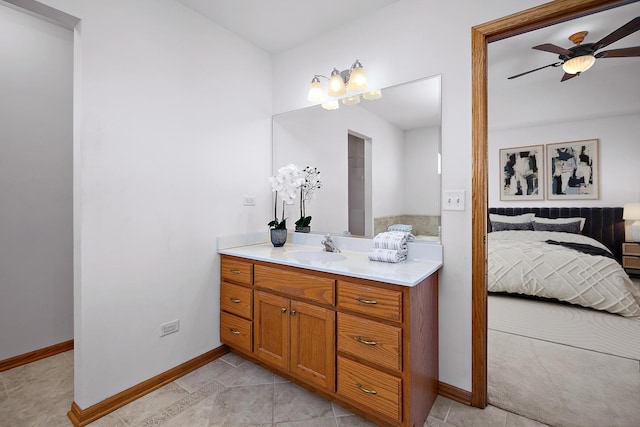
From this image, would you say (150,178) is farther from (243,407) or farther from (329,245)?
(243,407)

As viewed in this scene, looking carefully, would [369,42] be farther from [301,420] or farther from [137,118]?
[301,420]

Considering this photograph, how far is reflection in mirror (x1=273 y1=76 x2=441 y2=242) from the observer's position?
1.79 m

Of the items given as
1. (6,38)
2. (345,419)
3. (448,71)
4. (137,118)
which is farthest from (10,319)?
(448,71)

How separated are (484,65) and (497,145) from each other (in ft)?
10.0

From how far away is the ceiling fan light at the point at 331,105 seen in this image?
2197mm

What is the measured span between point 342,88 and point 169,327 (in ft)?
6.79

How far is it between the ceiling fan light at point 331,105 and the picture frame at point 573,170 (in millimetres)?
3123

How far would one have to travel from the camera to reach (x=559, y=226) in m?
3.58

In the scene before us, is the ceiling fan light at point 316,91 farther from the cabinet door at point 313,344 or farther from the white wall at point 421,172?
the cabinet door at point 313,344

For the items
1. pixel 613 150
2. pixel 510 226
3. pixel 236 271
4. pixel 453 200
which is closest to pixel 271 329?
pixel 236 271

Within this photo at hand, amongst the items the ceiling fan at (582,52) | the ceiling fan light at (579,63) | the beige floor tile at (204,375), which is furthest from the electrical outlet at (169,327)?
the ceiling fan light at (579,63)

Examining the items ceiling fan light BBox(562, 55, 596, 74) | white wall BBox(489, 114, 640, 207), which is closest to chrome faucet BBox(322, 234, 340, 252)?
ceiling fan light BBox(562, 55, 596, 74)

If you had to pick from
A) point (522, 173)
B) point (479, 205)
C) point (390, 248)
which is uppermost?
point (522, 173)

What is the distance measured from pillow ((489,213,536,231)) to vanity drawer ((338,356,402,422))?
3644mm
